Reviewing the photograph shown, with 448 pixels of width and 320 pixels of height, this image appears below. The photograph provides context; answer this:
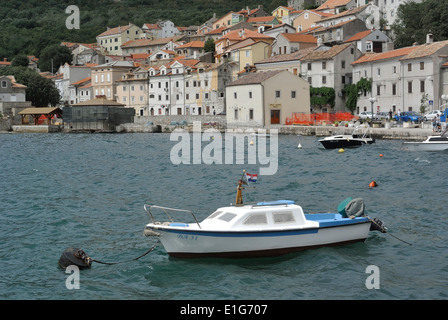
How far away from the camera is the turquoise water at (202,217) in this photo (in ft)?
45.3

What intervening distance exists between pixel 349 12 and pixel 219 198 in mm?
74636

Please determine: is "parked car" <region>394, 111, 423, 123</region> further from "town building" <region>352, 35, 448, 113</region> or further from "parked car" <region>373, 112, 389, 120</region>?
"parked car" <region>373, 112, 389, 120</region>

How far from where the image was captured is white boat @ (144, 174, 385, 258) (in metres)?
15.6

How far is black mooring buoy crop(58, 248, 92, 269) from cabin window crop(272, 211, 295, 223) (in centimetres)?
492

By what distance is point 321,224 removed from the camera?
16.3 m

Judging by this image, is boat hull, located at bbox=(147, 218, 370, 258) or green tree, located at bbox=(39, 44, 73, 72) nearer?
boat hull, located at bbox=(147, 218, 370, 258)

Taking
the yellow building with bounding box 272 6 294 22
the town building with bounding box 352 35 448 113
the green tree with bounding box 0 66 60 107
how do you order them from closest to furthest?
the town building with bounding box 352 35 448 113 < the green tree with bounding box 0 66 60 107 < the yellow building with bounding box 272 6 294 22

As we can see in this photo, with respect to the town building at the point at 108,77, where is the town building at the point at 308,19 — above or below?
above

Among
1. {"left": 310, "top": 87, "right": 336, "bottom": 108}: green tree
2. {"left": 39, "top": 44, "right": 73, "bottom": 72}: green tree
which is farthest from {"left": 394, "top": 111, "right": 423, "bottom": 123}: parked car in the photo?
{"left": 39, "top": 44, "right": 73, "bottom": 72}: green tree

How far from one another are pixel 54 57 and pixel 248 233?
129 metres

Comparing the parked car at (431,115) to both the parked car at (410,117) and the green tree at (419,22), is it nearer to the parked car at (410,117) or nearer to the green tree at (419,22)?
the parked car at (410,117)

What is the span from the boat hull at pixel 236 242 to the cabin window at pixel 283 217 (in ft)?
1.06

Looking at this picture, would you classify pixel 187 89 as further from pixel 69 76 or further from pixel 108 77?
pixel 69 76

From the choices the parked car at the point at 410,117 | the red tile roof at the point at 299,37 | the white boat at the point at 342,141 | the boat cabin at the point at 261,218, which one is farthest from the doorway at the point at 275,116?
the boat cabin at the point at 261,218
